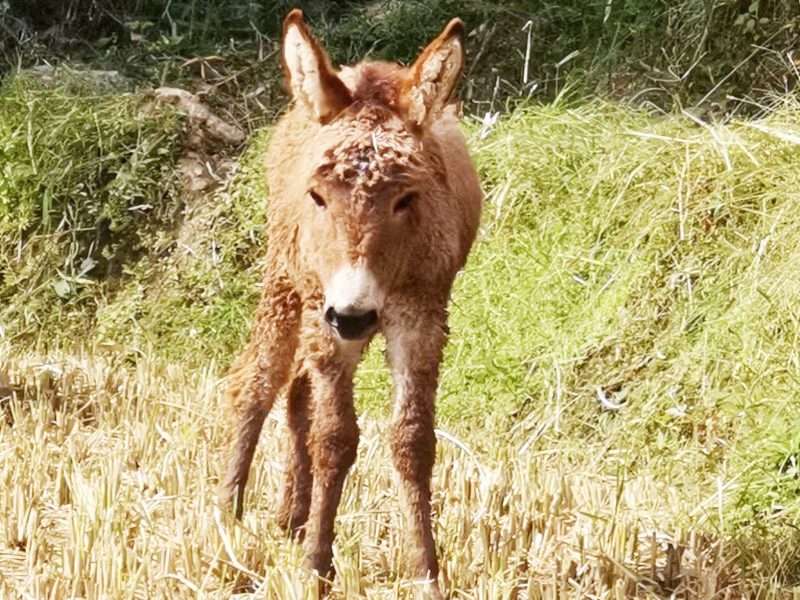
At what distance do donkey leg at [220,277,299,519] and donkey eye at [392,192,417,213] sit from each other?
1.08 metres

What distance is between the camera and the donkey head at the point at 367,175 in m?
4.31

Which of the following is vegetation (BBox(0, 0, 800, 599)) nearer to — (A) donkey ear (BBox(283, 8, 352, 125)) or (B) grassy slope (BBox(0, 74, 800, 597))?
(B) grassy slope (BBox(0, 74, 800, 597))

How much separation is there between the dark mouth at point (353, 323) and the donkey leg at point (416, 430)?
0.52 m

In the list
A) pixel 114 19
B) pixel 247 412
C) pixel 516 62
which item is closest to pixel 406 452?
pixel 247 412

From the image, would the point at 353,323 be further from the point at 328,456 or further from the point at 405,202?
the point at 328,456

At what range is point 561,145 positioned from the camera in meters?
8.48

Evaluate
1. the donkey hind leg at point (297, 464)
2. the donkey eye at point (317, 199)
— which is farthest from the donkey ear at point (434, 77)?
the donkey hind leg at point (297, 464)

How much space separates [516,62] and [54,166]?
3.03 meters

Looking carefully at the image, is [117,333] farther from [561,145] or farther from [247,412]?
[247,412]

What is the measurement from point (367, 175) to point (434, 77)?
38 centimetres

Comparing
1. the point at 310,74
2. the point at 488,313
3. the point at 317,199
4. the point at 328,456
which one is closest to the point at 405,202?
the point at 317,199

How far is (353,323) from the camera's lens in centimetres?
421

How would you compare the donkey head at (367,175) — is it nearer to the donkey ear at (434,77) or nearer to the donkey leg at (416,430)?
the donkey ear at (434,77)

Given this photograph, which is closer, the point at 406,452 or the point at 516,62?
the point at 406,452
